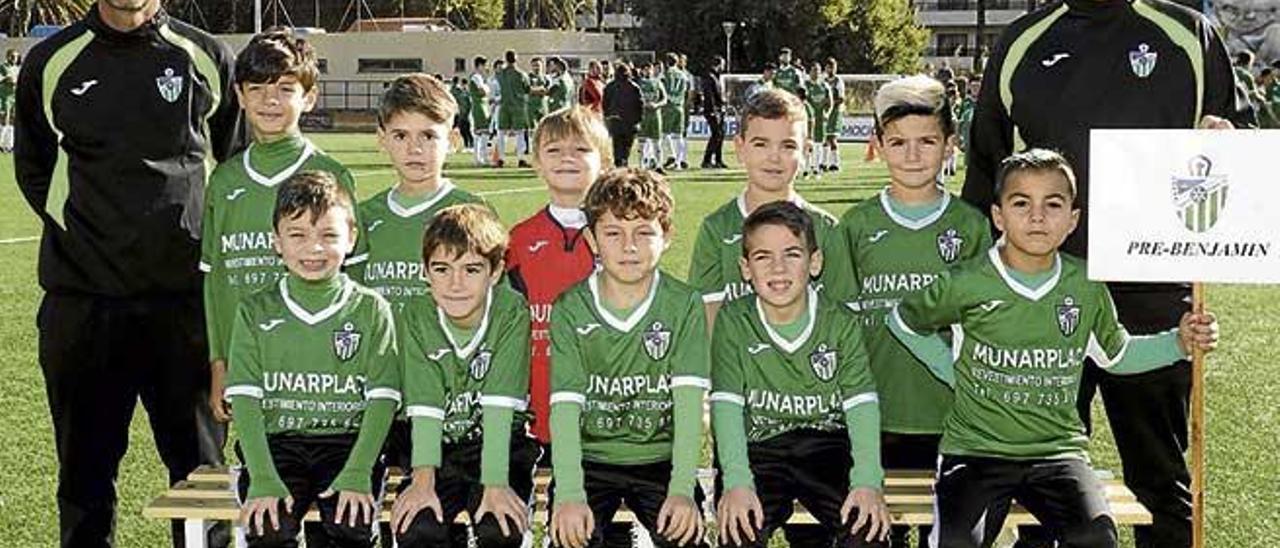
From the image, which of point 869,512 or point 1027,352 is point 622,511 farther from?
point 1027,352

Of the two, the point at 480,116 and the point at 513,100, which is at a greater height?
the point at 513,100

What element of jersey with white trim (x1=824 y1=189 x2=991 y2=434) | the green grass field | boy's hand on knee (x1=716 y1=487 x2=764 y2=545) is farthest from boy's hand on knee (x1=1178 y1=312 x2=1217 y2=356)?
the green grass field

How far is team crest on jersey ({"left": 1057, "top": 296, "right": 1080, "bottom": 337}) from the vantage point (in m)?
4.40

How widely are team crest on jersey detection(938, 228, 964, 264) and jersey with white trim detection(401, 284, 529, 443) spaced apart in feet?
4.31

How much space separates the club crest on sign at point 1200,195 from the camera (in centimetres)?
419

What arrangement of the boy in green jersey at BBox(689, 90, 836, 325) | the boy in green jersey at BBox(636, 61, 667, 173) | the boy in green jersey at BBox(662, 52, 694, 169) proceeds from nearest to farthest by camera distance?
the boy in green jersey at BBox(689, 90, 836, 325)
the boy in green jersey at BBox(636, 61, 667, 173)
the boy in green jersey at BBox(662, 52, 694, 169)

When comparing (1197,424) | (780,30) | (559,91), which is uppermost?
(780,30)

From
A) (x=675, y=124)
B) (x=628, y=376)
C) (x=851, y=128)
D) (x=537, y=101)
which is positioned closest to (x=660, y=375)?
(x=628, y=376)

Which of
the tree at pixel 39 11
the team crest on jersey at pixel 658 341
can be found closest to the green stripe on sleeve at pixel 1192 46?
the team crest on jersey at pixel 658 341

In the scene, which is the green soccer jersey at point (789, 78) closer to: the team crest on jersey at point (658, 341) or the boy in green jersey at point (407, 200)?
the boy in green jersey at point (407, 200)

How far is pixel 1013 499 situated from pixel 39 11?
65965 millimetres

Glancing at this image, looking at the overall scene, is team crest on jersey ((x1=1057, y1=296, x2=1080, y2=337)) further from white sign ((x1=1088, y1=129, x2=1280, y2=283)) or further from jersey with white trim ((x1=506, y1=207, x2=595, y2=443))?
jersey with white trim ((x1=506, y1=207, x2=595, y2=443))

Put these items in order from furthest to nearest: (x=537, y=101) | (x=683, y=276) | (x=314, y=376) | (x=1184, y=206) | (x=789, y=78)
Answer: (x=537, y=101) < (x=789, y=78) < (x=683, y=276) < (x=314, y=376) < (x=1184, y=206)

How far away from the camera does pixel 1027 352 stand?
440cm
